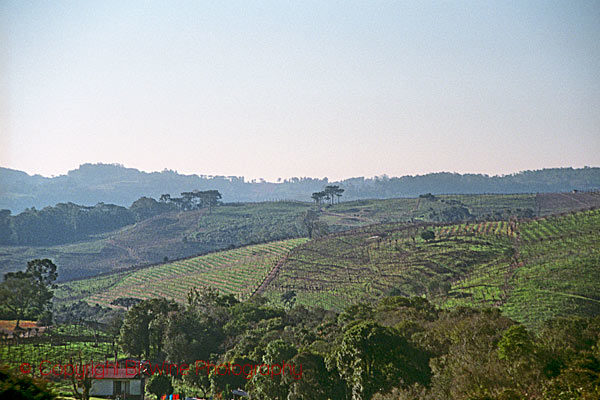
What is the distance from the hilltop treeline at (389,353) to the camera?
19094 mm

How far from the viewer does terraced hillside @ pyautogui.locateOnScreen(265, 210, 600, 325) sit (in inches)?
2093

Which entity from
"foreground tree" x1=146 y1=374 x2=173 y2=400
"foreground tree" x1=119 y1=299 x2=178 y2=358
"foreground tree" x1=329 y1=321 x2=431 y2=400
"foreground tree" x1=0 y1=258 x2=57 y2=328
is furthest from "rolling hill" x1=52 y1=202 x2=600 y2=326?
"foreground tree" x1=146 y1=374 x2=173 y2=400

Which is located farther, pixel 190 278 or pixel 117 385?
pixel 190 278

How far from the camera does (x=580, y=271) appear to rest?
56.4m

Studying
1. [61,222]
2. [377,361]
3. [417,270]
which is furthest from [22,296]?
[61,222]

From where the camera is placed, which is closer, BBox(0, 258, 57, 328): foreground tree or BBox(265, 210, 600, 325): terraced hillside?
BBox(265, 210, 600, 325): terraced hillside

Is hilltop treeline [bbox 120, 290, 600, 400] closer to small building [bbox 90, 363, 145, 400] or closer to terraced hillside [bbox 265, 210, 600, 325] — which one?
small building [bbox 90, 363, 145, 400]

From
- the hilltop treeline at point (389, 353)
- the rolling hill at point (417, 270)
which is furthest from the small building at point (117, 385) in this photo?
the rolling hill at point (417, 270)

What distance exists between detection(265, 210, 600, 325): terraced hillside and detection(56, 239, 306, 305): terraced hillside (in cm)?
535

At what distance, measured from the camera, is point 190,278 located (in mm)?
94312

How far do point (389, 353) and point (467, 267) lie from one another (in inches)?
1934

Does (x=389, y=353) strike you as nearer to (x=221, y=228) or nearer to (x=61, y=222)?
(x=221, y=228)

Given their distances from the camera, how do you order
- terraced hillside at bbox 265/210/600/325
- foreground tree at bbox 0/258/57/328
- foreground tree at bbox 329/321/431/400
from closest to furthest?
foreground tree at bbox 329/321/431/400
terraced hillside at bbox 265/210/600/325
foreground tree at bbox 0/258/57/328

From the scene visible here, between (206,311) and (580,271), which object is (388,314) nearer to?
(206,311)
